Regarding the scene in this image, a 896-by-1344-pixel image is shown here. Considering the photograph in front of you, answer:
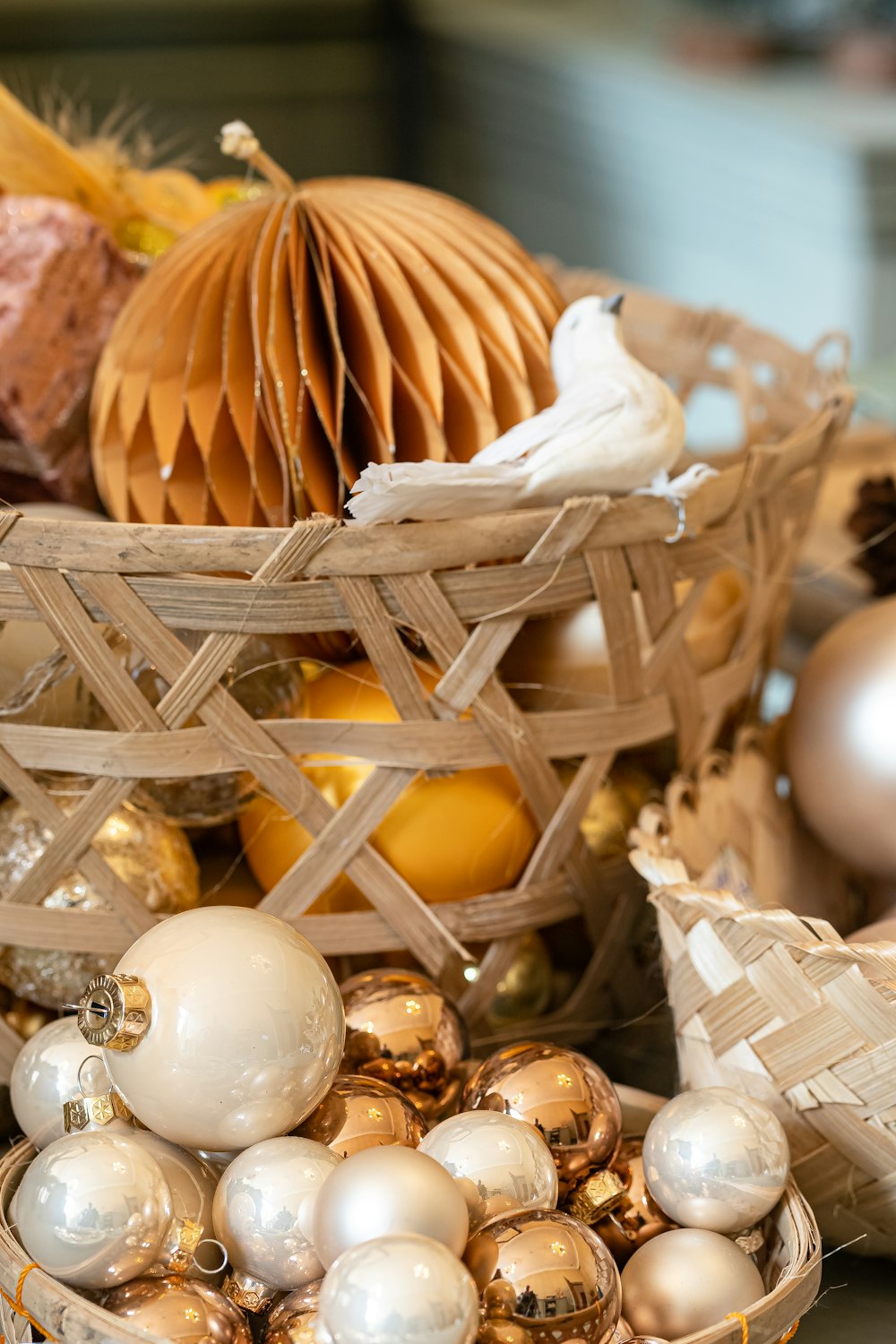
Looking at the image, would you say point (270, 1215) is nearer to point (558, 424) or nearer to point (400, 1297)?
point (400, 1297)

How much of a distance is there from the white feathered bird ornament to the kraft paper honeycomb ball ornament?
2.1 inches

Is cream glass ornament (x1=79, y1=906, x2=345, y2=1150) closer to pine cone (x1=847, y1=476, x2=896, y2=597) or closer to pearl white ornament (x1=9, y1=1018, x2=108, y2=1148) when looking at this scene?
pearl white ornament (x1=9, y1=1018, x2=108, y2=1148)

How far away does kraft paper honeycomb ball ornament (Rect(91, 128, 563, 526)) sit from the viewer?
0.49 metres

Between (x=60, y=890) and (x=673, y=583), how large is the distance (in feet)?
0.76

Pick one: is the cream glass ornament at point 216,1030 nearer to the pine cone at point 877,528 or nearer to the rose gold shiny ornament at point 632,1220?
the rose gold shiny ornament at point 632,1220

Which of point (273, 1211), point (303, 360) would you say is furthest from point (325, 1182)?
point (303, 360)

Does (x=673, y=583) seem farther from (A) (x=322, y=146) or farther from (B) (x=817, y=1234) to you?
(A) (x=322, y=146)

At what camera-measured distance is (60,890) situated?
1.50 ft

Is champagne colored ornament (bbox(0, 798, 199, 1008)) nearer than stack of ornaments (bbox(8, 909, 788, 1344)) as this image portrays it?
No

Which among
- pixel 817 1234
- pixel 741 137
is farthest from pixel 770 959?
pixel 741 137

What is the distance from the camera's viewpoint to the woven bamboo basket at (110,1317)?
0.33 m

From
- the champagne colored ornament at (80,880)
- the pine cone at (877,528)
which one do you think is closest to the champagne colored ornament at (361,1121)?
the champagne colored ornament at (80,880)

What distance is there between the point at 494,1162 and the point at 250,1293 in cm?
7

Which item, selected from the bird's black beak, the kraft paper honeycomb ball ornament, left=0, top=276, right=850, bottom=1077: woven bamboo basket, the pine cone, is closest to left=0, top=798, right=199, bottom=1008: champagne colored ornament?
left=0, top=276, right=850, bottom=1077: woven bamboo basket
